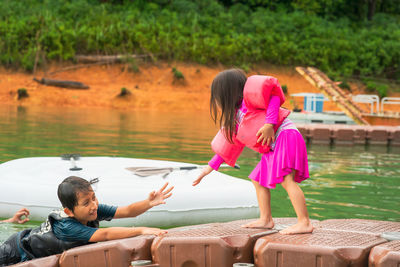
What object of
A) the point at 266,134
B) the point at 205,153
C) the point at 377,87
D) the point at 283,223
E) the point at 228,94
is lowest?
the point at 205,153

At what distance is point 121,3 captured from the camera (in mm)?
35531

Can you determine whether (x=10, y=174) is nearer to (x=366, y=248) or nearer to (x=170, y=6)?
(x=366, y=248)

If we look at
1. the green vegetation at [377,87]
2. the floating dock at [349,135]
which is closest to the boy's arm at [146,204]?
the floating dock at [349,135]

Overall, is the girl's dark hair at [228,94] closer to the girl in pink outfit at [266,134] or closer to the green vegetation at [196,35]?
the girl in pink outfit at [266,134]

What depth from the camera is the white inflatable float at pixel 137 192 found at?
5191 mm

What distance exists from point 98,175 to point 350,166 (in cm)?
559

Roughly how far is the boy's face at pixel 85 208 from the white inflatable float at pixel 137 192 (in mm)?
1840

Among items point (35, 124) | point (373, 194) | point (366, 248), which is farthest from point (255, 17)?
point (366, 248)

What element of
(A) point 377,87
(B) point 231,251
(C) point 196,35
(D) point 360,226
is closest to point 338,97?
(D) point 360,226

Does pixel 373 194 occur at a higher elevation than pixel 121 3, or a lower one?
lower

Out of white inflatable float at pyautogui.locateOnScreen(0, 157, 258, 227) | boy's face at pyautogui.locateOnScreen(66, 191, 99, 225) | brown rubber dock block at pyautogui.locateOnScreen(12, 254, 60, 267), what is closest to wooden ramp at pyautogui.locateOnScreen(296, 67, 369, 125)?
white inflatable float at pyautogui.locateOnScreen(0, 157, 258, 227)

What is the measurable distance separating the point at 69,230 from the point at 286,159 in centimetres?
138

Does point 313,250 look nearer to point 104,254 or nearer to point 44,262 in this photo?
point 104,254

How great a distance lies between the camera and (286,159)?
3.33 m
